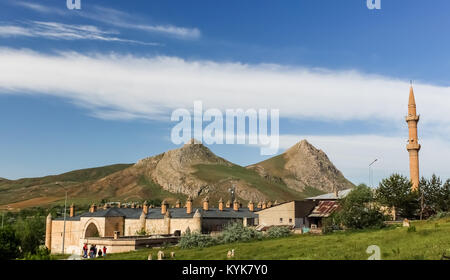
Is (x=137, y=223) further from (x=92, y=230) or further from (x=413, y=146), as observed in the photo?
(x=413, y=146)

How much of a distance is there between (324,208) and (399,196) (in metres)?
12.8

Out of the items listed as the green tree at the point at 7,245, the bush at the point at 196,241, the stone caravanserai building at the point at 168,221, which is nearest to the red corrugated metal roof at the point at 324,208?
the stone caravanserai building at the point at 168,221

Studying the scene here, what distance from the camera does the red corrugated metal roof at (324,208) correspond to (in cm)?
7409

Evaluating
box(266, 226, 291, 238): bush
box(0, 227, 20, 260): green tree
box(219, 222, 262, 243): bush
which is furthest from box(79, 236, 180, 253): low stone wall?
box(266, 226, 291, 238): bush

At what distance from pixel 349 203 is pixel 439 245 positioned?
33.2 m

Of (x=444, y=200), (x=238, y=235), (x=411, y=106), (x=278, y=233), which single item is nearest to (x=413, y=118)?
(x=411, y=106)

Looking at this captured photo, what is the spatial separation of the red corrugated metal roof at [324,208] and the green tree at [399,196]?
7532 millimetres

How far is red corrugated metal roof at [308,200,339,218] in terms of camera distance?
74.1 meters

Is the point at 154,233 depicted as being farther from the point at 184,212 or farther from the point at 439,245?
the point at 439,245

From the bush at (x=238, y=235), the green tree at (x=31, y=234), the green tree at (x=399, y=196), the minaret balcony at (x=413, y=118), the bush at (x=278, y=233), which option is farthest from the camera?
the green tree at (x=31, y=234)

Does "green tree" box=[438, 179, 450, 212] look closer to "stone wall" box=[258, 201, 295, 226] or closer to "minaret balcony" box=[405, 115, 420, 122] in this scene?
"minaret balcony" box=[405, 115, 420, 122]

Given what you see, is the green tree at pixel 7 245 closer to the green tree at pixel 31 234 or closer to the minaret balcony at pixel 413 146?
the green tree at pixel 31 234

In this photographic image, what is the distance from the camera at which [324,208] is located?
251ft
